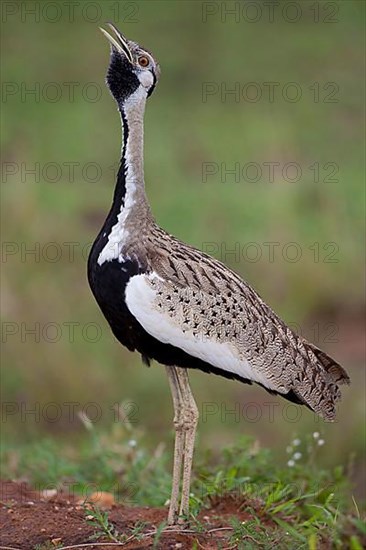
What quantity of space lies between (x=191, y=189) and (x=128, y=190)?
21.9 ft

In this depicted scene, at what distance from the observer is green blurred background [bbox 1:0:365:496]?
813 centimetres

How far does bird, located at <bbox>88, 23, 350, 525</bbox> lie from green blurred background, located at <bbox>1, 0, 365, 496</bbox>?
3.02ft

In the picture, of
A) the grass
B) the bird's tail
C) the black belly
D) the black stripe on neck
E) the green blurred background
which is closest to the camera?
the grass

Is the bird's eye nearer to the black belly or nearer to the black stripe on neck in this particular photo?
the black stripe on neck

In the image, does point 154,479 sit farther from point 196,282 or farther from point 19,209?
point 19,209

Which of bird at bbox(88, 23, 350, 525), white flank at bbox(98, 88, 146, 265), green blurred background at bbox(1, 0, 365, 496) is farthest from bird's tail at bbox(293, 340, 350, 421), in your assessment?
white flank at bbox(98, 88, 146, 265)

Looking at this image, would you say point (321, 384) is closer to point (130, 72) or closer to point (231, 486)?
point (231, 486)

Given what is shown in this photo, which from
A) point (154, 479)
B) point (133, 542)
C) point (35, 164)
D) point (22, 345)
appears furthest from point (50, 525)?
point (35, 164)

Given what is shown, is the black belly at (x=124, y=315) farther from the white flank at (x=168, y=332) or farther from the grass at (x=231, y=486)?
the grass at (x=231, y=486)

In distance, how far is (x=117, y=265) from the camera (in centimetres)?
425

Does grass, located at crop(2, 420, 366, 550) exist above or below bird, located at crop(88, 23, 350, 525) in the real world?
below

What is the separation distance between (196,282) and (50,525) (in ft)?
3.15

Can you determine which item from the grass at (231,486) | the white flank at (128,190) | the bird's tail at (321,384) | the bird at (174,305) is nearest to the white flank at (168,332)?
the bird at (174,305)

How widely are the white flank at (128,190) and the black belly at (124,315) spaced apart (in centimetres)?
5
